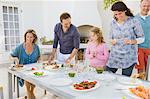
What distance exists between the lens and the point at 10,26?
6.07 m

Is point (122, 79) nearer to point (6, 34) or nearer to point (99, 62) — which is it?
point (99, 62)

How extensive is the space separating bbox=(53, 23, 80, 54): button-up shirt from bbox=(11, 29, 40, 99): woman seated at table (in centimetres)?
33

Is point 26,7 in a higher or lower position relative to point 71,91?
higher

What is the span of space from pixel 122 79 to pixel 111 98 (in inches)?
18.5

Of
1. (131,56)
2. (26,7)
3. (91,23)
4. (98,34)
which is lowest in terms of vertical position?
(131,56)

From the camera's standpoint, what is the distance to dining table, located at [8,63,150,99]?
1542 mm

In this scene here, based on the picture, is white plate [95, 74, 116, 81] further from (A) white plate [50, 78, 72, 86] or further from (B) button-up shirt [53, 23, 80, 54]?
(B) button-up shirt [53, 23, 80, 54]

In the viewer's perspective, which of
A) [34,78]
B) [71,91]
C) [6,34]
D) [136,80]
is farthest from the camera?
[6,34]

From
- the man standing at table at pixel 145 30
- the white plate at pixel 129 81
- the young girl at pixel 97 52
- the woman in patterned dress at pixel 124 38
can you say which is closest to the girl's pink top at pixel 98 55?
the young girl at pixel 97 52

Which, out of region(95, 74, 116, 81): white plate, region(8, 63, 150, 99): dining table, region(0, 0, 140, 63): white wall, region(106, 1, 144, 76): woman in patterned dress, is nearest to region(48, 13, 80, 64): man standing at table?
region(8, 63, 150, 99): dining table

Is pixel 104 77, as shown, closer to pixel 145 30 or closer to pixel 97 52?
pixel 97 52

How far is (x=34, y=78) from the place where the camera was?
201 centimetres

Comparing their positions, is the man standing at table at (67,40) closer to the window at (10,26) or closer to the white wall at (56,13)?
the white wall at (56,13)

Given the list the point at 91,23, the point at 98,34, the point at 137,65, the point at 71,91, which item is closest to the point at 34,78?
the point at 71,91
